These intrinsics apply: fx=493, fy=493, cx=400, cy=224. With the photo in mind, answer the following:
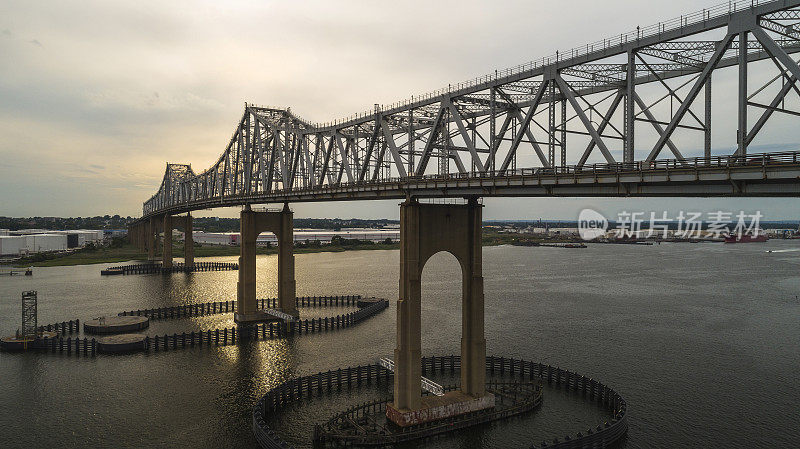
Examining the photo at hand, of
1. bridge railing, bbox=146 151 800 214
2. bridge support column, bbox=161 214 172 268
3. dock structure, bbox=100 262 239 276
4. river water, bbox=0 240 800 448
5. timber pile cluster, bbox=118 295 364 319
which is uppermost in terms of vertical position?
bridge railing, bbox=146 151 800 214

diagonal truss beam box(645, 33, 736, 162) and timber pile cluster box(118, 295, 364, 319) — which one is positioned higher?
diagonal truss beam box(645, 33, 736, 162)

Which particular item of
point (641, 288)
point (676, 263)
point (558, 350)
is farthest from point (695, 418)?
point (676, 263)

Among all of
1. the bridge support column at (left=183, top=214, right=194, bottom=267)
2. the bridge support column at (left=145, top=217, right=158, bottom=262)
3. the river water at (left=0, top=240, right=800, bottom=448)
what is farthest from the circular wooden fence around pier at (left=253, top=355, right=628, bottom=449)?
the bridge support column at (left=145, top=217, right=158, bottom=262)

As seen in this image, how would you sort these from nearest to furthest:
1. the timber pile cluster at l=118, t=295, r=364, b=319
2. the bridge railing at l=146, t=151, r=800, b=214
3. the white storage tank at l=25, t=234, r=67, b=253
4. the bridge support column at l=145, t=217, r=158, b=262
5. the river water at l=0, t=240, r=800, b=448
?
the bridge railing at l=146, t=151, r=800, b=214 < the river water at l=0, t=240, r=800, b=448 < the timber pile cluster at l=118, t=295, r=364, b=319 < the bridge support column at l=145, t=217, r=158, b=262 < the white storage tank at l=25, t=234, r=67, b=253

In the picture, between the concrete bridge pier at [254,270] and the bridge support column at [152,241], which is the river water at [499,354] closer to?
the concrete bridge pier at [254,270]

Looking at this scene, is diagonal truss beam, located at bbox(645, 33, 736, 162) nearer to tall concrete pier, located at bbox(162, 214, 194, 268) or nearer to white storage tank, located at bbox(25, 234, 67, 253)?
tall concrete pier, located at bbox(162, 214, 194, 268)

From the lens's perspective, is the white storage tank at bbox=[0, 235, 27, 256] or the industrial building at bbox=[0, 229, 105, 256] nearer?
the white storage tank at bbox=[0, 235, 27, 256]

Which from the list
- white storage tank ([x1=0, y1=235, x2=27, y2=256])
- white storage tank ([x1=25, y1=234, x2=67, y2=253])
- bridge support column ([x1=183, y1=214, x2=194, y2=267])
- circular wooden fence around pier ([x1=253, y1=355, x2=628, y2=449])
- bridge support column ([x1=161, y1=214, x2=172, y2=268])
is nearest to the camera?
circular wooden fence around pier ([x1=253, y1=355, x2=628, y2=449])
